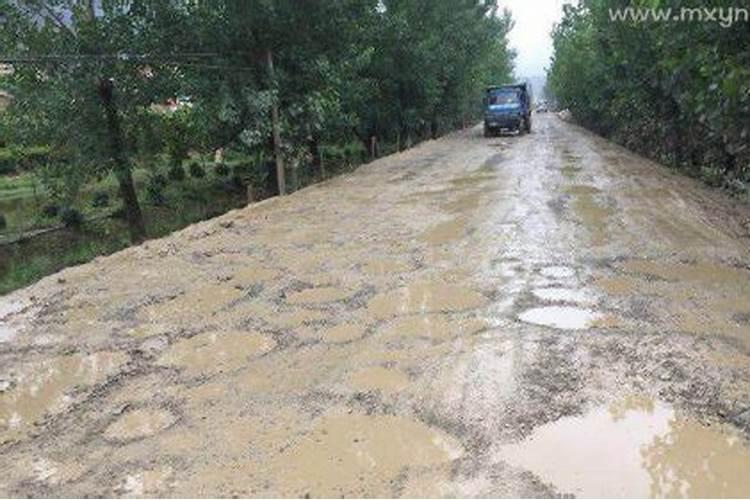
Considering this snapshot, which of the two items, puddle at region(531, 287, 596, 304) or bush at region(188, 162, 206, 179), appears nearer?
puddle at region(531, 287, 596, 304)

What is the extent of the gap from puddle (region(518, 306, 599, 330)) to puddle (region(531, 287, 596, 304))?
0.22m

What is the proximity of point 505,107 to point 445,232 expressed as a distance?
73.4 feet

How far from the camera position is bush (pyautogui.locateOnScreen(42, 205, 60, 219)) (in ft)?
54.4

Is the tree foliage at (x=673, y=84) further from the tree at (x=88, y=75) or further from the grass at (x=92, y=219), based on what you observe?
the tree at (x=88, y=75)

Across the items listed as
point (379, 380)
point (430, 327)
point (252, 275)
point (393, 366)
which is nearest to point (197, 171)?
point (252, 275)

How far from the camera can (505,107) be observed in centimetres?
3102

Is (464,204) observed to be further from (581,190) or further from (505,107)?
(505,107)

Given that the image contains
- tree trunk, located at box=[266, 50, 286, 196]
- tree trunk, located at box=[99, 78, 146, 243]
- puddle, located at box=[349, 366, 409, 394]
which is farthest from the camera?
tree trunk, located at box=[266, 50, 286, 196]

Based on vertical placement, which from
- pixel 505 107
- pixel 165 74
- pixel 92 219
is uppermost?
pixel 165 74

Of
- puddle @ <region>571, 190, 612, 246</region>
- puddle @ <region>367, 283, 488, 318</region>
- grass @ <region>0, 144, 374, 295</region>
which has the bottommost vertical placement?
grass @ <region>0, 144, 374, 295</region>

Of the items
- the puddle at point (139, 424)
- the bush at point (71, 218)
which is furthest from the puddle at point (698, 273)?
the bush at point (71, 218)

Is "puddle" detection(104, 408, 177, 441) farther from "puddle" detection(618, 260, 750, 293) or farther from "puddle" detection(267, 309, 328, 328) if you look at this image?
"puddle" detection(618, 260, 750, 293)

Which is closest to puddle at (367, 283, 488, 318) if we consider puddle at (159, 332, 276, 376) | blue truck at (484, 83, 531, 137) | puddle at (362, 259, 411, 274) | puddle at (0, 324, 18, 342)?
puddle at (362, 259, 411, 274)

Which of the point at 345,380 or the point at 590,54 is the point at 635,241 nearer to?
the point at 345,380
